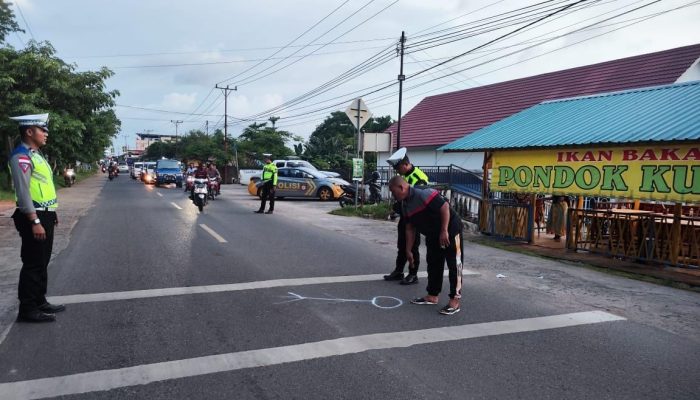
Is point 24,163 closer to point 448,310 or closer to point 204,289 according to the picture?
point 204,289

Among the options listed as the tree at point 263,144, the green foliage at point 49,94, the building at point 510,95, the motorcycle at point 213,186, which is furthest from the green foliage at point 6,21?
the tree at point 263,144

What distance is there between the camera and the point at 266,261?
806 centimetres

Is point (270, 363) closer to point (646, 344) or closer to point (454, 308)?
point (454, 308)

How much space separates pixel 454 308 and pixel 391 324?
33.4 inches

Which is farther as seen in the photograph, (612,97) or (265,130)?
(265,130)

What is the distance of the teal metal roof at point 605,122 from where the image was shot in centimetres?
851

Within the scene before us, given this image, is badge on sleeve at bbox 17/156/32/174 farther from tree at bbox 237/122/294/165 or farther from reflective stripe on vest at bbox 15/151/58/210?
tree at bbox 237/122/294/165

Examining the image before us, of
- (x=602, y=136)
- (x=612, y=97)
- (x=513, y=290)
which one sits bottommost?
(x=513, y=290)

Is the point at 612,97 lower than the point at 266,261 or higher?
higher

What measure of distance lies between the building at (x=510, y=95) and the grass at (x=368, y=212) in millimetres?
2687

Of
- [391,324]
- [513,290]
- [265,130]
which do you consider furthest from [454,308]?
[265,130]

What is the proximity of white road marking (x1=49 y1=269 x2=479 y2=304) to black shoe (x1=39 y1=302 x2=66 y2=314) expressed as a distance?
14.2 inches

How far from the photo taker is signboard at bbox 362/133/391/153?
52.5 ft

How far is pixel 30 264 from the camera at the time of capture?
4898 millimetres
